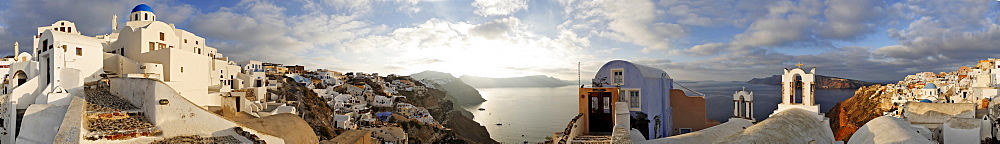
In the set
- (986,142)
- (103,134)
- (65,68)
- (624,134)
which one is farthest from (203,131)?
(986,142)

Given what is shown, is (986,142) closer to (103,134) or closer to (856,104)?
(103,134)

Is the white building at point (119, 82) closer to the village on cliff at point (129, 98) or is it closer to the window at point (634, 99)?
the village on cliff at point (129, 98)

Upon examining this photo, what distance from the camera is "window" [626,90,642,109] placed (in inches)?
445

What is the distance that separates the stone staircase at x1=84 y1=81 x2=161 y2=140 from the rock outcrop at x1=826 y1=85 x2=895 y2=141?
3545cm

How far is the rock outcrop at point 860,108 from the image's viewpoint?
29.8m

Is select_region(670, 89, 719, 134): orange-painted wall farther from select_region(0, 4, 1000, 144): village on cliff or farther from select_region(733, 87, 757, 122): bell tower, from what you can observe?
select_region(733, 87, 757, 122): bell tower

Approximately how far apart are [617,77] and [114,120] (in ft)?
38.1

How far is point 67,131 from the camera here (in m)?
7.70

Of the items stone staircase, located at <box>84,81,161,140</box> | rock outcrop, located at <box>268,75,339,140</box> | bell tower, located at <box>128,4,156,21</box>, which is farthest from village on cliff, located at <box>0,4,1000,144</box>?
rock outcrop, located at <box>268,75,339,140</box>

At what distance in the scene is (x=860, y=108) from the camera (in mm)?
35156

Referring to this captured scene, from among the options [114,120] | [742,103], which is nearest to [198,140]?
[114,120]

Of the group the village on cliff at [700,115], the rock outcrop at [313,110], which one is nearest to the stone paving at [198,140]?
the village on cliff at [700,115]

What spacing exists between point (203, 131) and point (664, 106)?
11.4 meters

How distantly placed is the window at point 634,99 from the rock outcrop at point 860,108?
25.0 m
